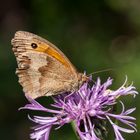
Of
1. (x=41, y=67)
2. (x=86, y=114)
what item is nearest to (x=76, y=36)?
(x=41, y=67)

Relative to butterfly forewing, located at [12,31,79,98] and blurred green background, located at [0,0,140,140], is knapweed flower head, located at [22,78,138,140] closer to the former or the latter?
butterfly forewing, located at [12,31,79,98]

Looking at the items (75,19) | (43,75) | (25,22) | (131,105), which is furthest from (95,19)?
(43,75)

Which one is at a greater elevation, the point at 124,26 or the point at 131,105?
the point at 124,26

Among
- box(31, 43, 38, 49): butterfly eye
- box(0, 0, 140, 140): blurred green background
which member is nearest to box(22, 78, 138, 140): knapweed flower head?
box(31, 43, 38, 49): butterfly eye

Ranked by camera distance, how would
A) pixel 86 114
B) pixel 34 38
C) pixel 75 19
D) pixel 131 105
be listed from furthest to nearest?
pixel 75 19 → pixel 131 105 → pixel 34 38 → pixel 86 114

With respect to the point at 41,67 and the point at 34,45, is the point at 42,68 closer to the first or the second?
the point at 41,67

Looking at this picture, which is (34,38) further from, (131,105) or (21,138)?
(21,138)
